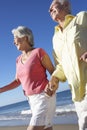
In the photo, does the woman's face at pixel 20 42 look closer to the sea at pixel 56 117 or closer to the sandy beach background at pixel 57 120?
the sandy beach background at pixel 57 120

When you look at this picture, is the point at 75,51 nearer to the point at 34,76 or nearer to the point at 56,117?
the point at 34,76

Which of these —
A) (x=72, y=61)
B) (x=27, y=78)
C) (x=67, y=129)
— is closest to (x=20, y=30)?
(x=27, y=78)

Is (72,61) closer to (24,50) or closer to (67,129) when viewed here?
(24,50)

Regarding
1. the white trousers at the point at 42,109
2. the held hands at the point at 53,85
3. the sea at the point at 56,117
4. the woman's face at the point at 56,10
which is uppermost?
the woman's face at the point at 56,10

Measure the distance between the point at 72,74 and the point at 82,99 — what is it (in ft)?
0.79

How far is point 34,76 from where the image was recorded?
3.92 m

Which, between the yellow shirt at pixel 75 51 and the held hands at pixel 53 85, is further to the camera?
the held hands at pixel 53 85

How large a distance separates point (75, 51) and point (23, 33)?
1.03 metres

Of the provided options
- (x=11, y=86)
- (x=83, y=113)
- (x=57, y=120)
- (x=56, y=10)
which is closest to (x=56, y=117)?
(x=57, y=120)

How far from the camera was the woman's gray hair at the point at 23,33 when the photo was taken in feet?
13.3

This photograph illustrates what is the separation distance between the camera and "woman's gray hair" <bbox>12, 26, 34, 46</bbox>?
4.06 metres

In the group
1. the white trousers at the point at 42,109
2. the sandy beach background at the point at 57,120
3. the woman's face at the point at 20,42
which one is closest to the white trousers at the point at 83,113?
the white trousers at the point at 42,109

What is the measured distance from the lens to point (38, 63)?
3961mm

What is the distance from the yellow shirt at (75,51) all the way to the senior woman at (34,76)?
1.73 feet
